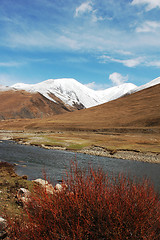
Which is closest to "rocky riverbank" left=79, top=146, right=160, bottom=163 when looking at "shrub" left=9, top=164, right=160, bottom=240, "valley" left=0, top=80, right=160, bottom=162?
"valley" left=0, top=80, right=160, bottom=162

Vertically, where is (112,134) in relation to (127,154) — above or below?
above

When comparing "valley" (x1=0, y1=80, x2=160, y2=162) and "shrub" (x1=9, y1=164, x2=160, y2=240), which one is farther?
"valley" (x1=0, y1=80, x2=160, y2=162)

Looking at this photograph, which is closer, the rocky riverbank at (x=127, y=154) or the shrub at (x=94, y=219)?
the shrub at (x=94, y=219)

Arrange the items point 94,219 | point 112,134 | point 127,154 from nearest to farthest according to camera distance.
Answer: point 94,219
point 127,154
point 112,134

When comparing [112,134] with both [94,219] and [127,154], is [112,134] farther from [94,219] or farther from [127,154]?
[94,219]

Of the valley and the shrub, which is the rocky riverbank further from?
the shrub

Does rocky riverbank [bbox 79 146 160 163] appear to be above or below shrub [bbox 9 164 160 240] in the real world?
below

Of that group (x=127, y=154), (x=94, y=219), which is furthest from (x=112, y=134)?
(x=94, y=219)

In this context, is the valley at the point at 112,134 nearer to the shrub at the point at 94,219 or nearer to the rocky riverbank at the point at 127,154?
the rocky riverbank at the point at 127,154

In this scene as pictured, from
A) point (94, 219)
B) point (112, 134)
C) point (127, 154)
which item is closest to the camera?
point (94, 219)

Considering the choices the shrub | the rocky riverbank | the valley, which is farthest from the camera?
the valley

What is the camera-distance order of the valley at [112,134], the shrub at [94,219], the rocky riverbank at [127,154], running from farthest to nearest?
1. the valley at [112,134]
2. the rocky riverbank at [127,154]
3. the shrub at [94,219]

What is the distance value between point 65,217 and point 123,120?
377 ft

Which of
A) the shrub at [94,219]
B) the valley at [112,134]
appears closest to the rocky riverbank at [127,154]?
the valley at [112,134]
